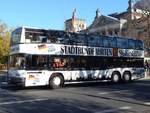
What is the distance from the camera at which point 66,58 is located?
79.5 ft

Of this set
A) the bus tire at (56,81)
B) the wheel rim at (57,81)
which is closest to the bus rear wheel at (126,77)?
the bus tire at (56,81)

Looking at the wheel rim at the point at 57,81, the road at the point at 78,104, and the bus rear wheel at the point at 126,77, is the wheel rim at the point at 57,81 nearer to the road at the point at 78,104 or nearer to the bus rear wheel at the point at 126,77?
the road at the point at 78,104

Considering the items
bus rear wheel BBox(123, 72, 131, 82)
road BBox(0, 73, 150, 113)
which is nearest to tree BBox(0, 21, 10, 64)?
bus rear wheel BBox(123, 72, 131, 82)

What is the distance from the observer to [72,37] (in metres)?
24.9

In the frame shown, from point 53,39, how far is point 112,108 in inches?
395

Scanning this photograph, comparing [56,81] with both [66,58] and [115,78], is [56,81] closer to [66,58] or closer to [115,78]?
[66,58]

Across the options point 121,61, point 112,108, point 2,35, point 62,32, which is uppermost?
point 2,35

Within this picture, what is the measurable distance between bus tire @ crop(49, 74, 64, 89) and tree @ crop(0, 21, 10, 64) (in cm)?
3518

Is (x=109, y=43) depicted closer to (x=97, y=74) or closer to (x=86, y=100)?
(x=97, y=74)

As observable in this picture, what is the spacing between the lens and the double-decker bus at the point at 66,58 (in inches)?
880

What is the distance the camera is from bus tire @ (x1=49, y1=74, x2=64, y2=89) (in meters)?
23.4

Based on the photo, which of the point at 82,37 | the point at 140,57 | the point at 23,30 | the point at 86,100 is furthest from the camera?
the point at 140,57

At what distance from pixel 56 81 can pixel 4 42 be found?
4013 cm

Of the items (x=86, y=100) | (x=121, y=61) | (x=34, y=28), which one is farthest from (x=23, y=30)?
(x=121, y=61)
